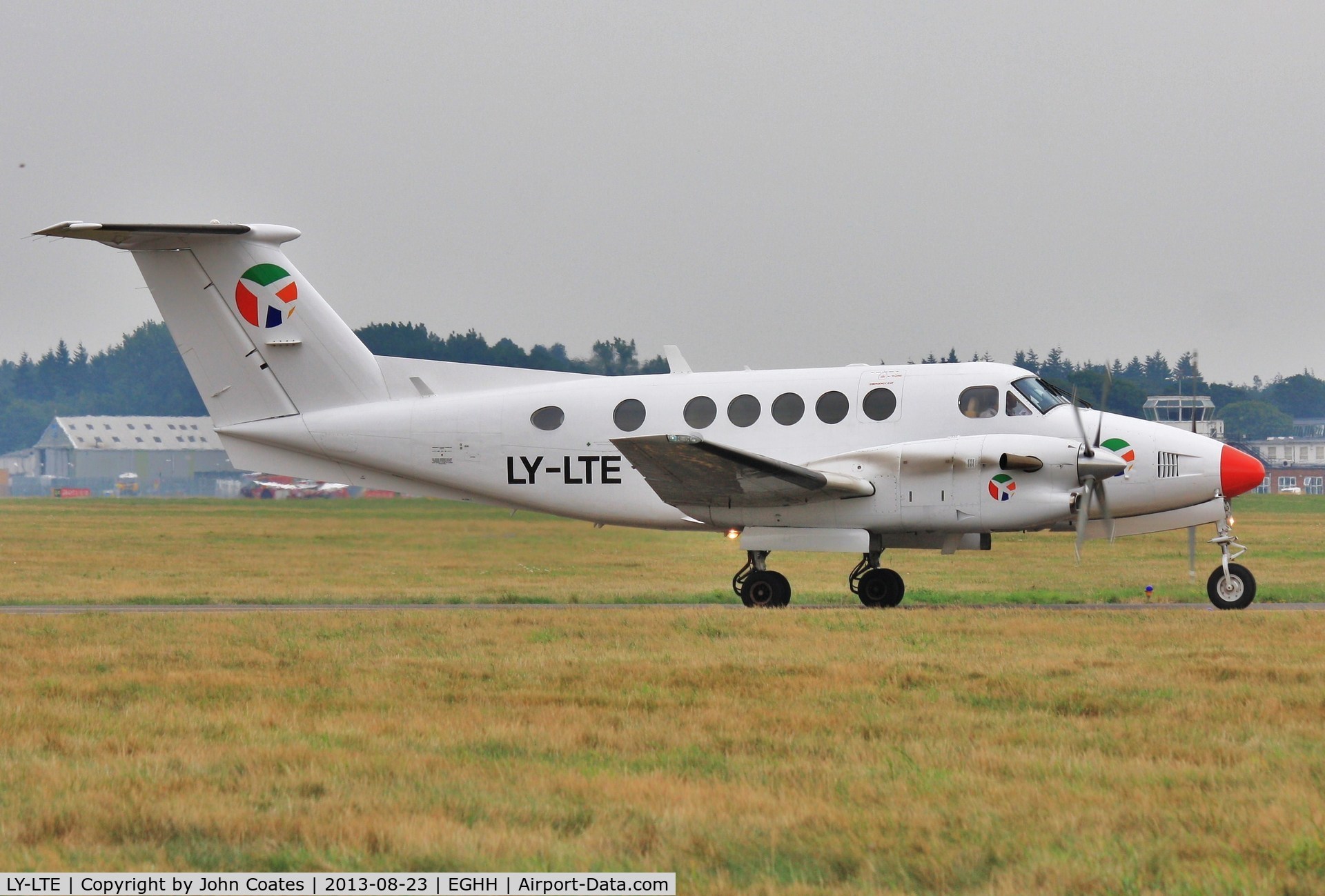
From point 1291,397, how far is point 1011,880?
15417 cm

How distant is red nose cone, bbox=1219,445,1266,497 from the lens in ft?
60.1

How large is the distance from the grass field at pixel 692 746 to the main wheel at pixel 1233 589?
Answer: 1.39 meters

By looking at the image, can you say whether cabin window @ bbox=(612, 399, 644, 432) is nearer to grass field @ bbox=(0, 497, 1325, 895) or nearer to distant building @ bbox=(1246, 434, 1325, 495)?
grass field @ bbox=(0, 497, 1325, 895)

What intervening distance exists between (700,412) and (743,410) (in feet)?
2.09

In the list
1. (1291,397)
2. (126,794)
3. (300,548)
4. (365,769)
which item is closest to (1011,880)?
(365,769)

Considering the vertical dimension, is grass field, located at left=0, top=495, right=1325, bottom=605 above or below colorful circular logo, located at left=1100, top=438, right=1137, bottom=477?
below

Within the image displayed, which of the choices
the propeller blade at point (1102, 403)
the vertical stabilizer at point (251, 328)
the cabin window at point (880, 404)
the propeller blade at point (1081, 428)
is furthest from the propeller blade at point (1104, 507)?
the vertical stabilizer at point (251, 328)

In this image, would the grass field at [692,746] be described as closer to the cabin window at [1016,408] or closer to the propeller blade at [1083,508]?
the propeller blade at [1083,508]

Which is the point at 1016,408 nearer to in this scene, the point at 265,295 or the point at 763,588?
the point at 763,588

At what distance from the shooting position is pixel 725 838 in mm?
6523

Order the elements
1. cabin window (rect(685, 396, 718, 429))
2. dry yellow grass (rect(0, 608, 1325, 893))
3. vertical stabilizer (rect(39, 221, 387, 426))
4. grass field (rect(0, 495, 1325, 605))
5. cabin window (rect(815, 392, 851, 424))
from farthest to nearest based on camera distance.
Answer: grass field (rect(0, 495, 1325, 605))
vertical stabilizer (rect(39, 221, 387, 426))
cabin window (rect(685, 396, 718, 429))
cabin window (rect(815, 392, 851, 424))
dry yellow grass (rect(0, 608, 1325, 893))

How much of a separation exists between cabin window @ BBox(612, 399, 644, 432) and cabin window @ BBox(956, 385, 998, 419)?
4643 mm

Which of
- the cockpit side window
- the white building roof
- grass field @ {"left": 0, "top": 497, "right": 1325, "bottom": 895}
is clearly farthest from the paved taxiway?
the white building roof

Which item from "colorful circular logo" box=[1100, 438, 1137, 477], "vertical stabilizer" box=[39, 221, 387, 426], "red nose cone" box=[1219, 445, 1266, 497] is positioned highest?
"vertical stabilizer" box=[39, 221, 387, 426]
